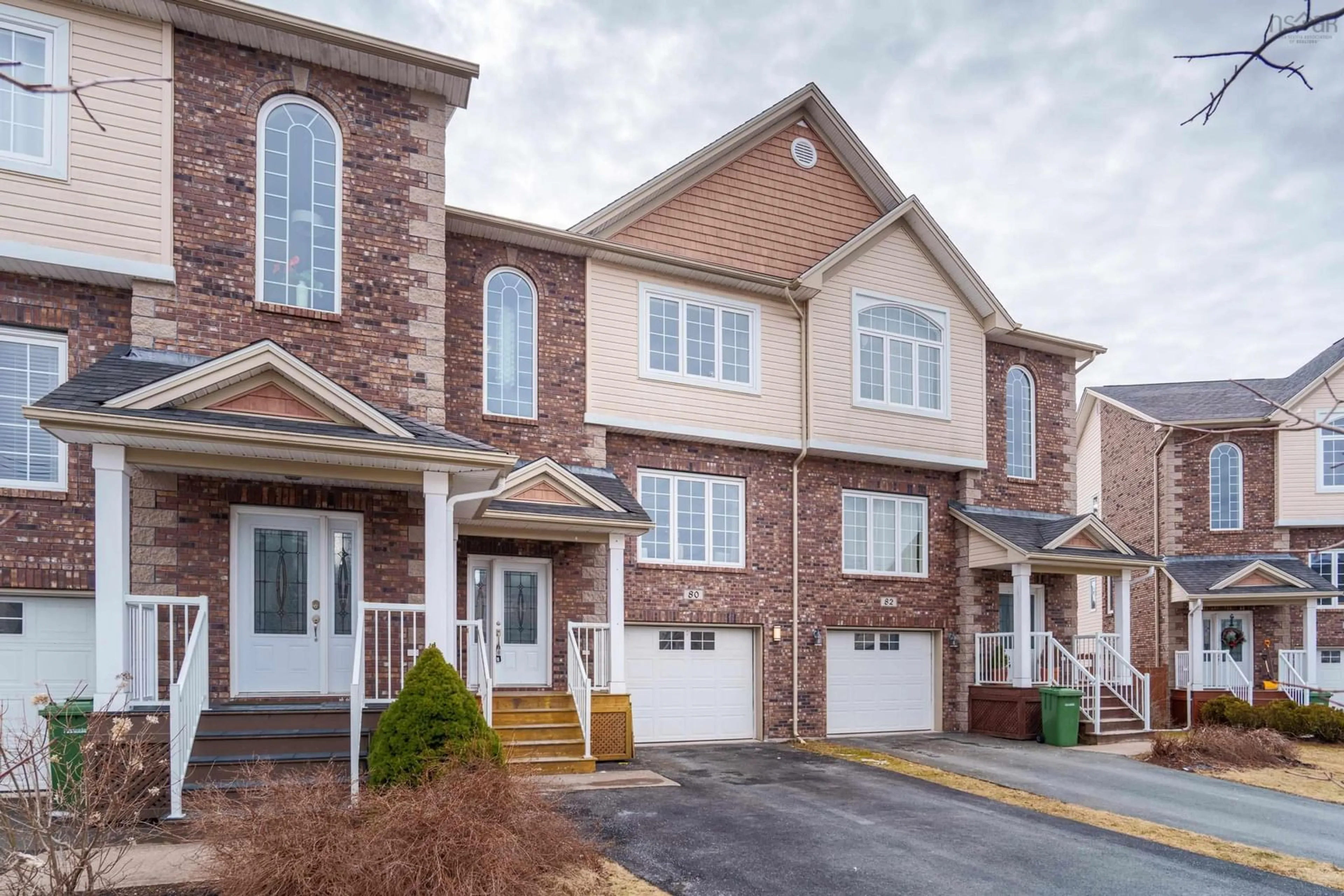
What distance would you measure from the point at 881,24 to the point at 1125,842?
897 centimetres

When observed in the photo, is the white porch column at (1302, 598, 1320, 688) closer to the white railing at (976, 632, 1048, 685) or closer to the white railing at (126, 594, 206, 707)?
the white railing at (976, 632, 1048, 685)

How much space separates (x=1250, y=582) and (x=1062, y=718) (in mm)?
8708

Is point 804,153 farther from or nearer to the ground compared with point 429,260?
farther from the ground

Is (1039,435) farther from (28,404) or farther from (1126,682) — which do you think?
(28,404)

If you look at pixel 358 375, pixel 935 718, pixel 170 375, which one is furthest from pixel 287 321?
pixel 935 718

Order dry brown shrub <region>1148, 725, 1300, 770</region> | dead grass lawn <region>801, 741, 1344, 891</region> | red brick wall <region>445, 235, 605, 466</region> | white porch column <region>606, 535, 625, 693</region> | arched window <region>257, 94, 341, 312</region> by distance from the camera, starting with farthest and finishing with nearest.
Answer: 1. dry brown shrub <region>1148, 725, 1300, 770</region>
2. red brick wall <region>445, 235, 605, 466</region>
3. white porch column <region>606, 535, 625, 693</region>
4. arched window <region>257, 94, 341, 312</region>
5. dead grass lawn <region>801, 741, 1344, 891</region>

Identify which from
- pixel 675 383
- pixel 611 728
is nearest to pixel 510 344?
pixel 675 383

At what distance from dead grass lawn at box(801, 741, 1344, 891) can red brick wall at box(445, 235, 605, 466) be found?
A: 6401 millimetres

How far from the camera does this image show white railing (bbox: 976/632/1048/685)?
56.1ft

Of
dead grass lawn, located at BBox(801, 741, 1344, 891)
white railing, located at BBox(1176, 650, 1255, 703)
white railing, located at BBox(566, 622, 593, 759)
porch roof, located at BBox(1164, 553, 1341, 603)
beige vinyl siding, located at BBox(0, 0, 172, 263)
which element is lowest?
white railing, located at BBox(1176, 650, 1255, 703)

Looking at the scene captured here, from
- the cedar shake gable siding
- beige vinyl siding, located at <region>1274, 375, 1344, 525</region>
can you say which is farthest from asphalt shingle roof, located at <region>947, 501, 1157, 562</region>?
beige vinyl siding, located at <region>1274, 375, 1344, 525</region>

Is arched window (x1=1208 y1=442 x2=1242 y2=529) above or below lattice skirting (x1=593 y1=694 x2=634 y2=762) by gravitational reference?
above

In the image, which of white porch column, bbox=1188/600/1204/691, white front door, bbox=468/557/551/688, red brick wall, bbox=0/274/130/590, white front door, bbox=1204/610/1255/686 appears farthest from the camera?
white front door, bbox=1204/610/1255/686

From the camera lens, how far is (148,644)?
9039mm
